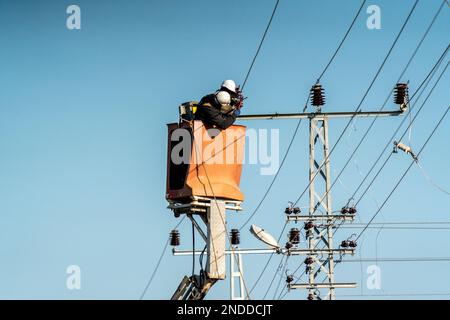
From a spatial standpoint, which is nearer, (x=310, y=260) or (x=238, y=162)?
(x=238, y=162)

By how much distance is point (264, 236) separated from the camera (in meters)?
43.1

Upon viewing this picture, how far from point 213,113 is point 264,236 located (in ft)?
39.6

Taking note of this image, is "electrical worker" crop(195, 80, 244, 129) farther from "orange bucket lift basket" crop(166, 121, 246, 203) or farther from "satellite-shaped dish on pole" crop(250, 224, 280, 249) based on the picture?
"satellite-shaped dish on pole" crop(250, 224, 280, 249)

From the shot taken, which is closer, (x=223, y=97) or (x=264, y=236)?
(x=223, y=97)

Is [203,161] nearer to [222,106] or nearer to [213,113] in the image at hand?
[213,113]

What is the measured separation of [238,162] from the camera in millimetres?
33344

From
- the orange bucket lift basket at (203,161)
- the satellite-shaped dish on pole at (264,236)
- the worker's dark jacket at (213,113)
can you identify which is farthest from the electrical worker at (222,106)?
the satellite-shaped dish on pole at (264,236)

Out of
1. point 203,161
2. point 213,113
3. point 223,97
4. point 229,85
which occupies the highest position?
point 229,85

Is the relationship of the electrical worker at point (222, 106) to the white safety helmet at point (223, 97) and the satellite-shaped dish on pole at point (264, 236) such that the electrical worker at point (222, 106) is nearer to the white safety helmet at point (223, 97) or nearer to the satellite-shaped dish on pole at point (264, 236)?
the white safety helmet at point (223, 97)

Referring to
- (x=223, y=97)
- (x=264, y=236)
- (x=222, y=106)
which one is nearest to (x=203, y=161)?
(x=222, y=106)
